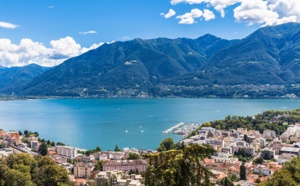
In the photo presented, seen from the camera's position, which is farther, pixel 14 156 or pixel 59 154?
pixel 59 154

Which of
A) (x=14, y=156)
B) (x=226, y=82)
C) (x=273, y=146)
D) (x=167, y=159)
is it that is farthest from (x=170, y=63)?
(x=167, y=159)

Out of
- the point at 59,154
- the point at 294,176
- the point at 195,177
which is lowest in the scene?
the point at 59,154

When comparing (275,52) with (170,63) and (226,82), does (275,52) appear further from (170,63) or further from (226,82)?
(170,63)

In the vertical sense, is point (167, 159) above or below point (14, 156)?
above

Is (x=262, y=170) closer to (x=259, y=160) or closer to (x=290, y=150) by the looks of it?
(x=259, y=160)

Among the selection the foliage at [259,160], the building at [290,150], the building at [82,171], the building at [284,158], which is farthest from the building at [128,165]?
the building at [290,150]

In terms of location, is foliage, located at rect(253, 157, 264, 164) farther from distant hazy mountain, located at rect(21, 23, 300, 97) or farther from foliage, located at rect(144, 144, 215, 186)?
distant hazy mountain, located at rect(21, 23, 300, 97)
